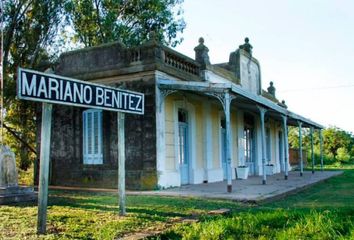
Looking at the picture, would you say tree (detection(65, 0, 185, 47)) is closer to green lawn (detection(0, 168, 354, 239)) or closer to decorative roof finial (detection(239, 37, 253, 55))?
decorative roof finial (detection(239, 37, 253, 55))

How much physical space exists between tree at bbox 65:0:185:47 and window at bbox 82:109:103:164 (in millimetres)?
8020

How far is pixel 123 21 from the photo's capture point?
2173 cm

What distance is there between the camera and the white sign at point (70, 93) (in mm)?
5219

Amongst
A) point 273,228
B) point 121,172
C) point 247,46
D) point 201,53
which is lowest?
point 273,228

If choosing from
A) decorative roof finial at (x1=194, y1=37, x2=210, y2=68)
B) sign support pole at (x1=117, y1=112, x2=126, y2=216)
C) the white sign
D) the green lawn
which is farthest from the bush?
sign support pole at (x1=117, y1=112, x2=126, y2=216)

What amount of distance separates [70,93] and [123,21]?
16603mm

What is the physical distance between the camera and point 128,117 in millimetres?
12406

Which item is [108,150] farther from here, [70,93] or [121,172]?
[70,93]

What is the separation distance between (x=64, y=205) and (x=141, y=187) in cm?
382

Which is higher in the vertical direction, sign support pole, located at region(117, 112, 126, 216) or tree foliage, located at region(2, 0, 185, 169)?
tree foliage, located at region(2, 0, 185, 169)

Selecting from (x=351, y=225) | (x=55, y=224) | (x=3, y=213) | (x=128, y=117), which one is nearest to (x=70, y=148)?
(x=128, y=117)

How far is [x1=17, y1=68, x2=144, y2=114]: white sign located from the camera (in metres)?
5.22

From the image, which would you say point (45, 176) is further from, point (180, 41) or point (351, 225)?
point (180, 41)

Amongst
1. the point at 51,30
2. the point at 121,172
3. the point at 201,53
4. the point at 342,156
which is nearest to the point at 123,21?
the point at 51,30
